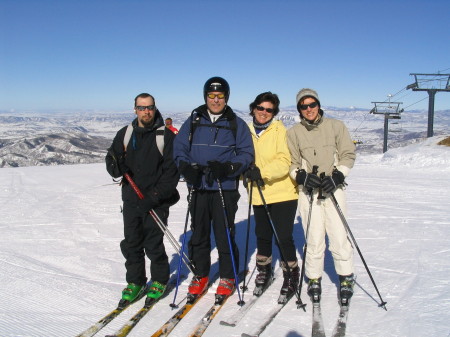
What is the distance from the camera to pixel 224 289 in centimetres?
356

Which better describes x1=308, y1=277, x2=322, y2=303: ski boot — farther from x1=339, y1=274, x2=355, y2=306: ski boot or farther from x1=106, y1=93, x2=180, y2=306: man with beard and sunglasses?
x1=106, y1=93, x2=180, y2=306: man with beard and sunglasses

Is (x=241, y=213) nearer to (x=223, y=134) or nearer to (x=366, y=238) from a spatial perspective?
(x=366, y=238)

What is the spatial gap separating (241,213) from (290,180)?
4173mm

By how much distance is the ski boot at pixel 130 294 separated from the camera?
3.48 meters

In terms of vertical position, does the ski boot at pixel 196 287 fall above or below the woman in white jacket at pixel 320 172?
below

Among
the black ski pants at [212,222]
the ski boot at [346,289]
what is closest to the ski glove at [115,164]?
the black ski pants at [212,222]

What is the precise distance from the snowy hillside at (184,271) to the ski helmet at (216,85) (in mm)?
2112

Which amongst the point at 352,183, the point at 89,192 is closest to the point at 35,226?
the point at 89,192

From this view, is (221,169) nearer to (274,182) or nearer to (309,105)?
(274,182)

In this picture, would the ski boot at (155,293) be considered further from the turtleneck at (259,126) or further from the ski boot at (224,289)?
the turtleneck at (259,126)

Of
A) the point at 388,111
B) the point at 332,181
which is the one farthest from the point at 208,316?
the point at 388,111

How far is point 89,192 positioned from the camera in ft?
33.2

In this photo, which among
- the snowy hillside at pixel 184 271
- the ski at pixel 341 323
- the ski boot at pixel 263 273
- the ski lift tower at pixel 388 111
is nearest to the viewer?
the ski at pixel 341 323

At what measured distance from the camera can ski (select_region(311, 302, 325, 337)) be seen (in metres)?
2.92
